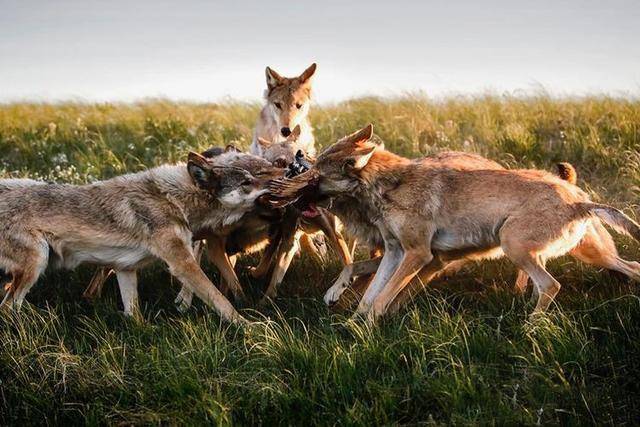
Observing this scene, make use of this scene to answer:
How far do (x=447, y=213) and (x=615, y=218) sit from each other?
135 centimetres

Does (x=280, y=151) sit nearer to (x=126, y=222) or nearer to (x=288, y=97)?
(x=126, y=222)

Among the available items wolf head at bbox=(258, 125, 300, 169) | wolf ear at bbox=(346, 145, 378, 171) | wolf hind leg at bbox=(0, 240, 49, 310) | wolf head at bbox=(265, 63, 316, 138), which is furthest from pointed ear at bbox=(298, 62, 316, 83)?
wolf hind leg at bbox=(0, 240, 49, 310)

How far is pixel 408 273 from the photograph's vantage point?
683 centimetres

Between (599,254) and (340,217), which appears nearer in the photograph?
(599,254)

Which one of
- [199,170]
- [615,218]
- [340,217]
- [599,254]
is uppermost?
[199,170]

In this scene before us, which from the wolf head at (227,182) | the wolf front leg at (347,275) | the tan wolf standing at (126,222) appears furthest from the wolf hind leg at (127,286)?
the wolf front leg at (347,275)

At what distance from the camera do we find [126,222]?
24.2 feet

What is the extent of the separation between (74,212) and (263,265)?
2068mm

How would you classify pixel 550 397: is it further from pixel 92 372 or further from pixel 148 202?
pixel 148 202

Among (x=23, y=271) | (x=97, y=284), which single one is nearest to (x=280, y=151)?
(x=97, y=284)

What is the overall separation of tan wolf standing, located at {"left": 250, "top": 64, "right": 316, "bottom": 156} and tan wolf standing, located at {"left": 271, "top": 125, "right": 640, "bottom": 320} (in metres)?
3.81

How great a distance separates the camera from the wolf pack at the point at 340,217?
663 centimetres

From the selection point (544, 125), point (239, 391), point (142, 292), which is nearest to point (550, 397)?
point (239, 391)

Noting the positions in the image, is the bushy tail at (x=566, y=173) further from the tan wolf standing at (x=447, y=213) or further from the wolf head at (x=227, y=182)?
the wolf head at (x=227, y=182)
